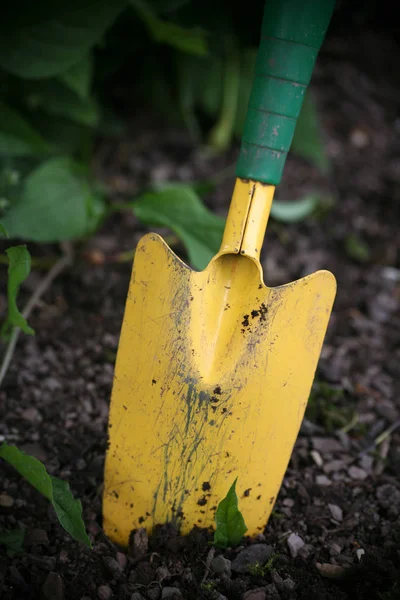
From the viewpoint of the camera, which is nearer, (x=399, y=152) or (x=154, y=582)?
(x=154, y=582)

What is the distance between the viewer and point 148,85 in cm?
201

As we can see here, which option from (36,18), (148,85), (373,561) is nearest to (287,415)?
(373,561)

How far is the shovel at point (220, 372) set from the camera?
94cm

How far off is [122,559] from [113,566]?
0.03 m

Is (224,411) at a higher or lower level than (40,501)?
higher

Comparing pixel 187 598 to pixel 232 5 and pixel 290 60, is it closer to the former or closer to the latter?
pixel 290 60

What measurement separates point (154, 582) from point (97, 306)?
30.7 inches

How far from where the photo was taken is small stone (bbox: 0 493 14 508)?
3.27 ft

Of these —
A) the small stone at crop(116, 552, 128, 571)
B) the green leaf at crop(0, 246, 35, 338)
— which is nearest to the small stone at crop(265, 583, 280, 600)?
the small stone at crop(116, 552, 128, 571)

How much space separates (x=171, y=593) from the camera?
0.88 meters

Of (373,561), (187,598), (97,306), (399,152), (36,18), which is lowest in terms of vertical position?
(187,598)

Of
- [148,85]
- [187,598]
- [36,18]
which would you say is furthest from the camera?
[148,85]

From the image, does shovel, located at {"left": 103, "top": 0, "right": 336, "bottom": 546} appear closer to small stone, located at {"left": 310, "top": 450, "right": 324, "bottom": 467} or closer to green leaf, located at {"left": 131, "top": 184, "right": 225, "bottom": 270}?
small stone, located at {"left": 310, "top": 450, "right": 324, "bottom": 467}

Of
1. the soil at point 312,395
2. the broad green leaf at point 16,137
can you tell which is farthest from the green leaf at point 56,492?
the broad green leaf at point 16,137
